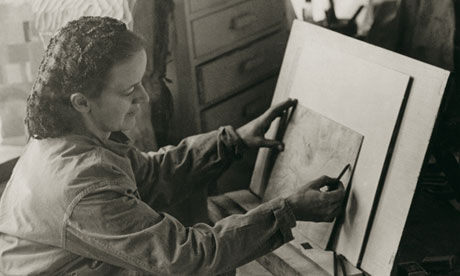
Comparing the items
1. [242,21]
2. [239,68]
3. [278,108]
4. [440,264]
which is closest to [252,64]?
[239,68]

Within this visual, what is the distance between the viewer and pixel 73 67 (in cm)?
123

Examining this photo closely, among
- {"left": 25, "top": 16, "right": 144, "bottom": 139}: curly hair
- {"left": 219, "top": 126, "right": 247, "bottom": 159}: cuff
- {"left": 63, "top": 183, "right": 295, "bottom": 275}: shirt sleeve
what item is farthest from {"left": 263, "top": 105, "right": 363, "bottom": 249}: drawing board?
{"left": 25, "top": 16, "right": 144, "bottom": 139}: curly hair

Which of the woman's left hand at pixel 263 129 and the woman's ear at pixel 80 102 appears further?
the woman's left hand at pixel 263 129

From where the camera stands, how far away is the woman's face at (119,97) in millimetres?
1250

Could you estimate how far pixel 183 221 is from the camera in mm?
1760

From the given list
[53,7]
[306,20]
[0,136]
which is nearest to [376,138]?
[306,20]

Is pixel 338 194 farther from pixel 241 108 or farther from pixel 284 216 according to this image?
pixel 241 108

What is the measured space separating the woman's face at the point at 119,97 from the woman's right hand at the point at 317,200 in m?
0.41

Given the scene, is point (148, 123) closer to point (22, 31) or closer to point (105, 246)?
point (22, 31)

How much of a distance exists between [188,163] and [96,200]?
0.48 meters

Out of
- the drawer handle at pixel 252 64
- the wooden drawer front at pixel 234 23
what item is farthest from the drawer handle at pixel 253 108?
the wooden drawer front at pixel 234 23

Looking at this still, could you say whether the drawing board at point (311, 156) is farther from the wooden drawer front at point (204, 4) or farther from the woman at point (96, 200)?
the wooden drawer front at point (204, 4)

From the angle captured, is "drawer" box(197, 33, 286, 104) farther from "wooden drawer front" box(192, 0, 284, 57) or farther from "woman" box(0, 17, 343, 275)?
"woman" box(0, 17, 343, 275)

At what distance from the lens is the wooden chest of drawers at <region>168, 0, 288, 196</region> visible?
1.92 m
